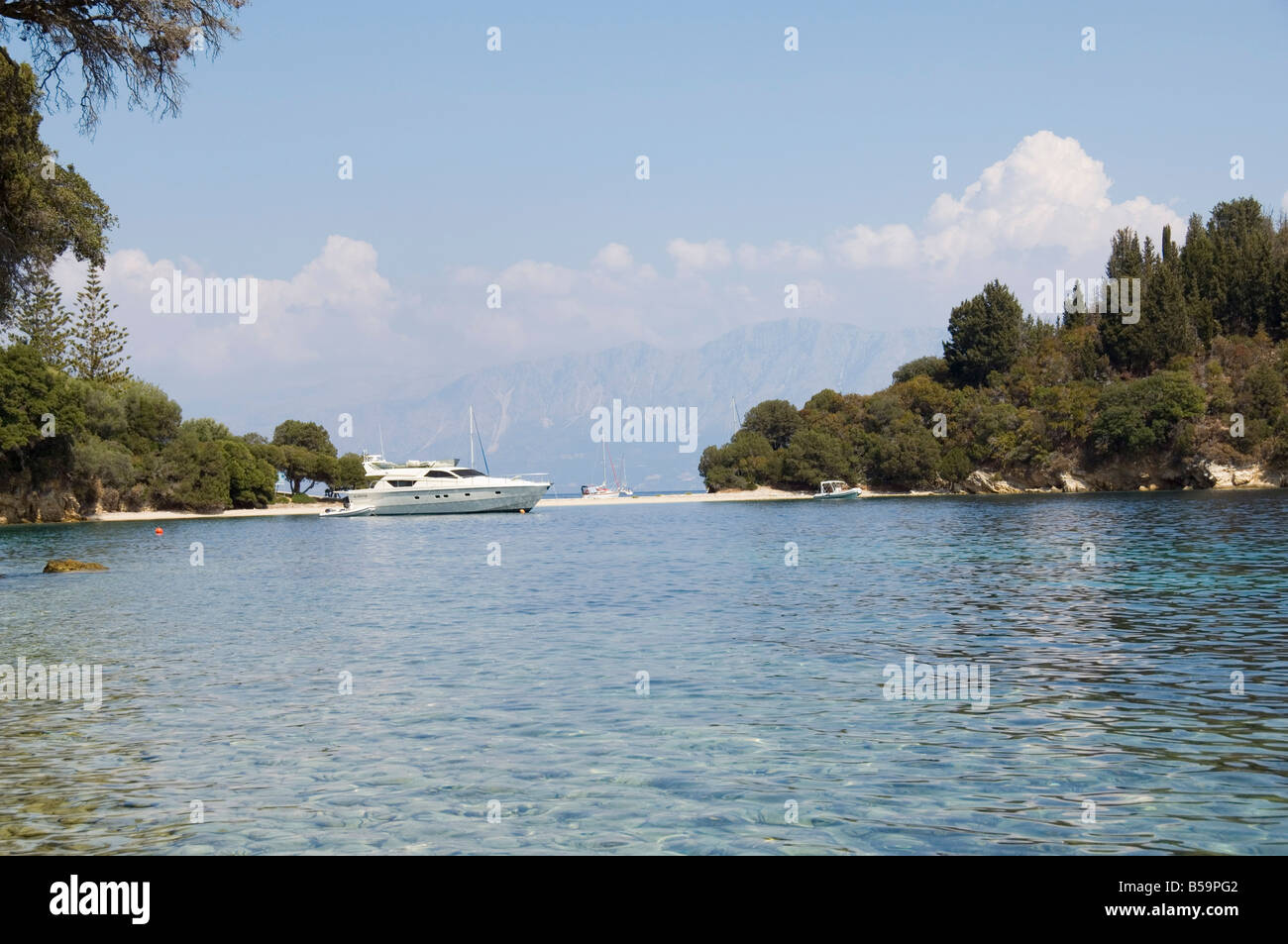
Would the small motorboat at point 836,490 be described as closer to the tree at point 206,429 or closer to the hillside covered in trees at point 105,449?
the hillside covered in trees at point 105,449

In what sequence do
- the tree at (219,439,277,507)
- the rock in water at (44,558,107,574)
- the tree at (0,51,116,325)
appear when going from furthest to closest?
the tree at (219,439,277,507) → the rock in water at (44,558,107,574) → the tree at (0,51,116,325)

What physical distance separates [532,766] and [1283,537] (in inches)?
1424

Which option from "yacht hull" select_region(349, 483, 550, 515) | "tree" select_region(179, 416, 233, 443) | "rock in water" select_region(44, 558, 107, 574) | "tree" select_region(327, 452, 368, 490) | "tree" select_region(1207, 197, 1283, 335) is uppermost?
"tree" select_region(1207, 197, 1283, 335)

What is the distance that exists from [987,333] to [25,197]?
388ft

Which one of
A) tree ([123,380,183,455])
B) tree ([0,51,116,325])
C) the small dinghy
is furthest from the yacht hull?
tree ([0,51,116,325])

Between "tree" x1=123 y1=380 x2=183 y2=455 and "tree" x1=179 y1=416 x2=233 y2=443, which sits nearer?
"tree" x1=123 y1=380 x2=183 y2=455

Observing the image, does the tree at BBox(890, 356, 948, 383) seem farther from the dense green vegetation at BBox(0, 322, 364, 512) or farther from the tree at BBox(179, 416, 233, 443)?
the tree at BBox(179, 416, 233, 443)

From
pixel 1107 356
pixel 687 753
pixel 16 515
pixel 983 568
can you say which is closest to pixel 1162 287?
pixel 1107 356

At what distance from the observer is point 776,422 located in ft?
478

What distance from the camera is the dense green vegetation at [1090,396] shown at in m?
107

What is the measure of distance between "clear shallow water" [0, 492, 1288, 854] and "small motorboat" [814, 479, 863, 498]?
94.0m

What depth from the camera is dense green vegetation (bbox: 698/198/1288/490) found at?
107 metres

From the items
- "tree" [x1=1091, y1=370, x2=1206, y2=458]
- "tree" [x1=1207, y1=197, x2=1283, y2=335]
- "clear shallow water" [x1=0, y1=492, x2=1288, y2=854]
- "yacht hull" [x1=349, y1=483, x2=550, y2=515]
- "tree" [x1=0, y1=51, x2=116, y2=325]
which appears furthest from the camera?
"tree" [x1=1207, y1=197, x2=1283, y2=335]

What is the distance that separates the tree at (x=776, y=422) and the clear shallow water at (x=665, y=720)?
115 metres
